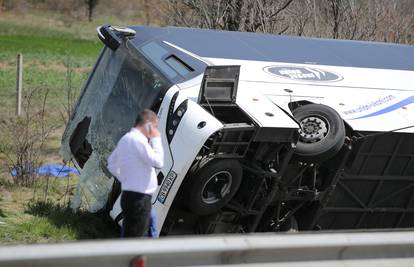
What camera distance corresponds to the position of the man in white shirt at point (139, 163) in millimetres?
6750

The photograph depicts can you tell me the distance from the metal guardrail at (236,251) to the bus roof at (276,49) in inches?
164

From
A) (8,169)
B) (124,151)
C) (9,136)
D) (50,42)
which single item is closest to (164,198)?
(124,151)

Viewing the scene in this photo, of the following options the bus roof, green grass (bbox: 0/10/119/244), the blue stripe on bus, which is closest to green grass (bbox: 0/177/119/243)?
green grass (bbox: 0/10/119/244)

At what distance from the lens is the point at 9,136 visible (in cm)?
1321

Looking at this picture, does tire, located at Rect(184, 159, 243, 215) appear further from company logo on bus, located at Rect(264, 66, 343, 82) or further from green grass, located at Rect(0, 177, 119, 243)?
green grass, located at Rect(0, 177, 119, 243)

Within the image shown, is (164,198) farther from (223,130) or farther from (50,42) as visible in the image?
(50,42)

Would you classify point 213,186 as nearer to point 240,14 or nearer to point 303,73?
point 303,73

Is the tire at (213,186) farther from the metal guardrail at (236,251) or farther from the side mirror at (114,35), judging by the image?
the metal guardrail at (236,251)

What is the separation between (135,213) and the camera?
6957 mm

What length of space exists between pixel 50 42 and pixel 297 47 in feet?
114

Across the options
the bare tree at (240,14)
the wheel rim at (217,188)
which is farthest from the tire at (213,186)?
the bare tree at (240,14)

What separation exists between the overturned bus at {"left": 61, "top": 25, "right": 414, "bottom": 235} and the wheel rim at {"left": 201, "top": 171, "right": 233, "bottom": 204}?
0.04 feet

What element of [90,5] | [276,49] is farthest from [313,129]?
[90,5]

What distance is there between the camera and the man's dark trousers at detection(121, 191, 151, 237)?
6.90m
